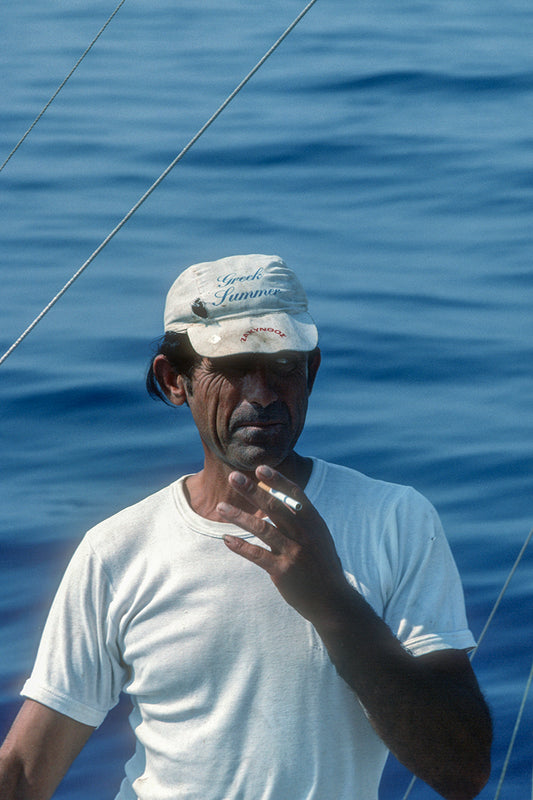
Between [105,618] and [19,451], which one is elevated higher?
[105,618]

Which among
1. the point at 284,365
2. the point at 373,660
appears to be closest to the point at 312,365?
the point at 284,365

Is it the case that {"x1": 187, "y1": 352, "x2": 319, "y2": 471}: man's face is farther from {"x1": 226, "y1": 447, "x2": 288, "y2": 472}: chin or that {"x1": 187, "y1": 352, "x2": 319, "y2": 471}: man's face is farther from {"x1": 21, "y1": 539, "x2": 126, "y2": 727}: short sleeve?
{"x1": 21, "y1": 539, "x2": 126, "y2": 727}: short sleeve

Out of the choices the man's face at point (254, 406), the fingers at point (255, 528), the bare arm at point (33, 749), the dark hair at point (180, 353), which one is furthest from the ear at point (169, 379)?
the bare arm at point (33, 749)

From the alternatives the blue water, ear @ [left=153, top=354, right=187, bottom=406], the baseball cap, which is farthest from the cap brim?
the blue water

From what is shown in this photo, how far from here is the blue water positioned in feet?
18.8

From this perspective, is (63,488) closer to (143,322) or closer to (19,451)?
(19,451)

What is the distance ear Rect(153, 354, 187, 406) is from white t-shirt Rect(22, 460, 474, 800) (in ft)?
0.67

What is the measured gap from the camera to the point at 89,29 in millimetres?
12586

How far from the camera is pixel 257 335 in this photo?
6.19ft

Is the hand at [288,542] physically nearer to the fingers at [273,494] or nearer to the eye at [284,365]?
the fingers at [273,494]

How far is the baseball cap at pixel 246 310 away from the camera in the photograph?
1885 mm

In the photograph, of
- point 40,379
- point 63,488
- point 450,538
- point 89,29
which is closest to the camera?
point 450,538

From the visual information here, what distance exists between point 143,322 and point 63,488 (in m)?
1.53

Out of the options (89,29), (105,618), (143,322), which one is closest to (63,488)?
(143,322)
